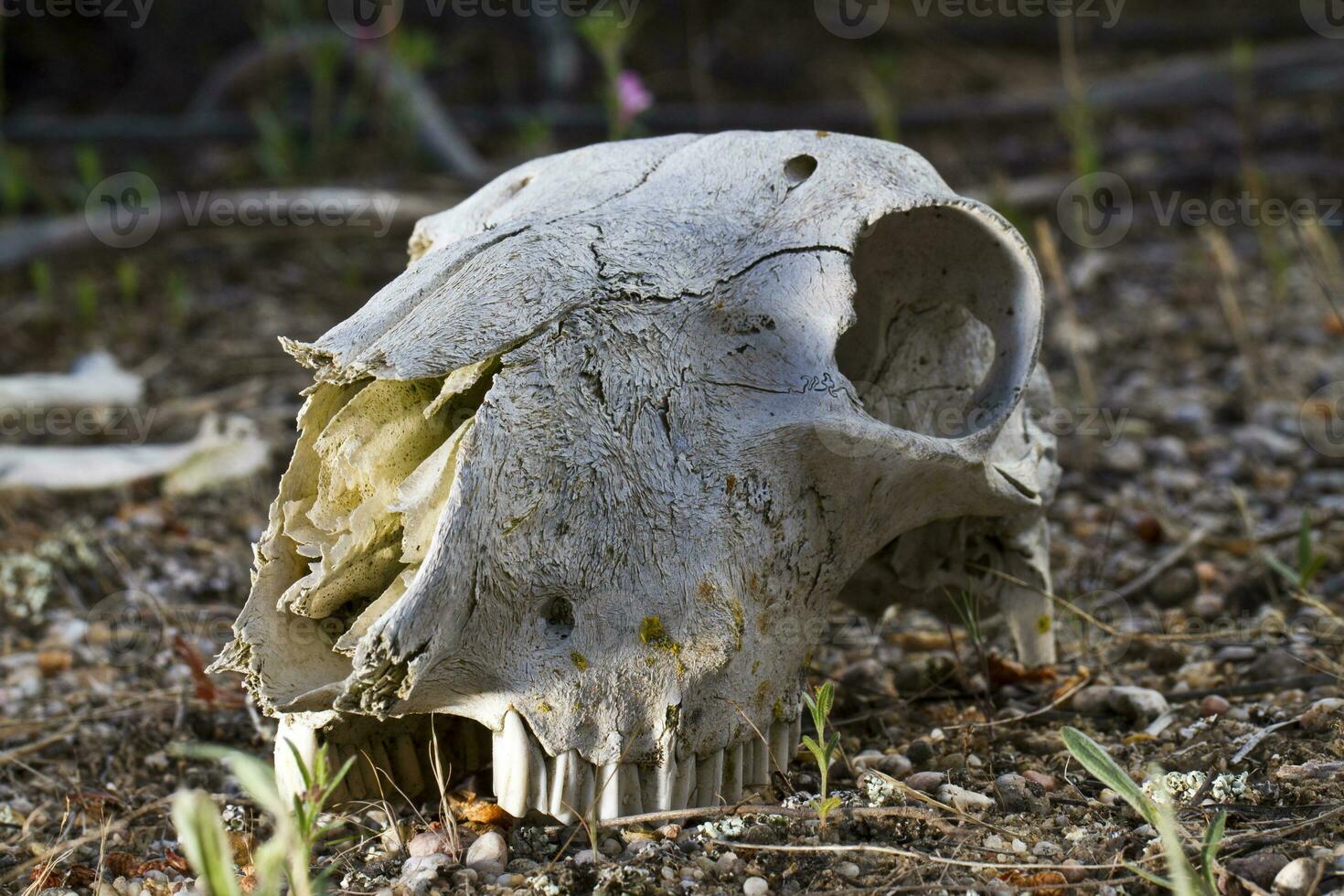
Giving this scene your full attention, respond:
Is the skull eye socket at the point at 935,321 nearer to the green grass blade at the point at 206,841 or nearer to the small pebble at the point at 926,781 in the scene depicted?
the small pebble at the point at 926,781

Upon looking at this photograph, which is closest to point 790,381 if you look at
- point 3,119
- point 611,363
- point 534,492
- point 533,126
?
point 611,363

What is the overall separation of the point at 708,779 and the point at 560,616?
0.38 metres

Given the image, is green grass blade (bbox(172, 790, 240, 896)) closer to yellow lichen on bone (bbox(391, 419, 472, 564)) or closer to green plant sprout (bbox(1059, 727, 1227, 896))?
yellow lichen on bone (bbox(391, 419, 472, 564))

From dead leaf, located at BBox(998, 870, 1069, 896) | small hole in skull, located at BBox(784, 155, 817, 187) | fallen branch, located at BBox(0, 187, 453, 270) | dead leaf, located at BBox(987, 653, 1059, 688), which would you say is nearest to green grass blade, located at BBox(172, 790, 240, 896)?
dead leaf, located at BBox(998, 870, 1069, 896)

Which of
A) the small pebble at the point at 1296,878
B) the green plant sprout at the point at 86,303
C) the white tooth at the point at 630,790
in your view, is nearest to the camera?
the small pebble at the point at 1296,878

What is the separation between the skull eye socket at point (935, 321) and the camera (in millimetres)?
2691

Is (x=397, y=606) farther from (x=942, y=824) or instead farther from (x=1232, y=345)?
(x=1232, y=345)

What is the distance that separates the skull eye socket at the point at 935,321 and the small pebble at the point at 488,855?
1.07 metres

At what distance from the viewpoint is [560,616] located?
2.16 m

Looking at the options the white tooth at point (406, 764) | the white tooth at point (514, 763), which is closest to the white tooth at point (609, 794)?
the white tooth at point (514, 763)

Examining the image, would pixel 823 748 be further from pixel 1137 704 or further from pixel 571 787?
pixel 1137 704

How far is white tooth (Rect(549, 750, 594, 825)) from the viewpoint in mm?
2125

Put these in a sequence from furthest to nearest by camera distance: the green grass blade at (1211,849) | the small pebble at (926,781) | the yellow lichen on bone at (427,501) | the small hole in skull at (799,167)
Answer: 1. the small hole in skull at (799,167)
2. the small pebble at (926,781)
3. the yellow lichen on bone at (427,501)
4. the green grass blade at (1211,849)

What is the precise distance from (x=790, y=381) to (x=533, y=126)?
3.88 m
